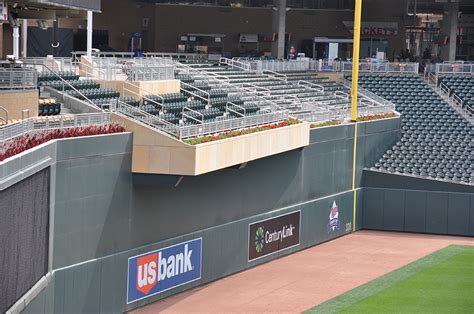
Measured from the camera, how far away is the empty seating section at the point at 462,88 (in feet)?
169

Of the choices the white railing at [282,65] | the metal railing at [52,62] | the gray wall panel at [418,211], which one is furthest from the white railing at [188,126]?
the white railing at [282,65]

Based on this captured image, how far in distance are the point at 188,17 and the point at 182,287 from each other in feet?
115

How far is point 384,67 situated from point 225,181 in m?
22.7

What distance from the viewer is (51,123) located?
25.8 meters

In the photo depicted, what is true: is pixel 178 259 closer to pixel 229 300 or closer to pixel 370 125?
pixel 229 300

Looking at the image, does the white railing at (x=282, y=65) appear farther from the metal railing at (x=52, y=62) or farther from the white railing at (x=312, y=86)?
the metal railing at (x=52, y=62)

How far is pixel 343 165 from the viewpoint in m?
42.4

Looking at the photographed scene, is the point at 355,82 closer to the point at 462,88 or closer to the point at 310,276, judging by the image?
the point at 310,276

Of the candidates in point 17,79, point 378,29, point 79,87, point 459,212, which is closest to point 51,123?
point 17,79

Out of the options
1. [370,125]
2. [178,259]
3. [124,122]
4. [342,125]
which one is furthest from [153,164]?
[370,125]

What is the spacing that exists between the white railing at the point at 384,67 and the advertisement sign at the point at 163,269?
78.4 ft

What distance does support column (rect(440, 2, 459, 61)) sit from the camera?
60.6 m

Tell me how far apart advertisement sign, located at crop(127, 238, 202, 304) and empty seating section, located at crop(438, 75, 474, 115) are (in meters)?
22.6

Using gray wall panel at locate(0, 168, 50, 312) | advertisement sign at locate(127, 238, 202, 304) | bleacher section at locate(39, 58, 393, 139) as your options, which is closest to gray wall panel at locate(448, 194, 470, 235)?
bleacher section at locate(39, 58, 393, 139)
